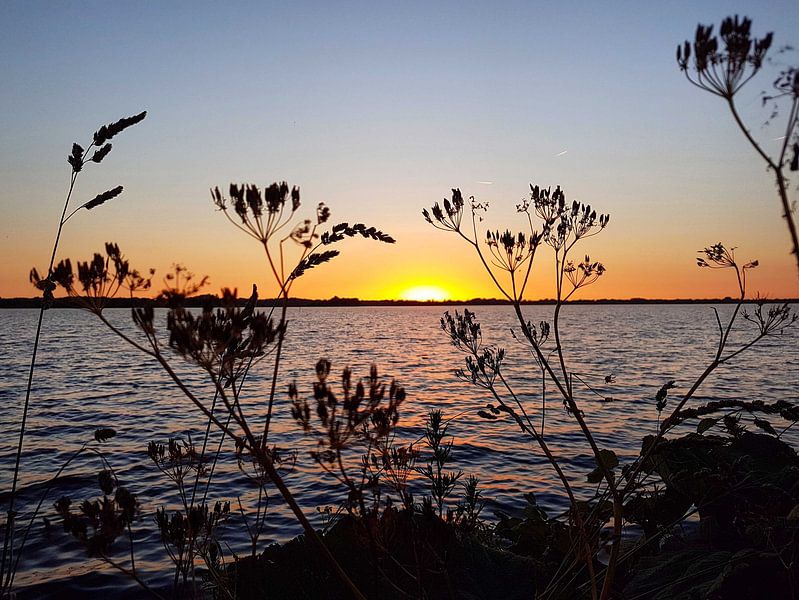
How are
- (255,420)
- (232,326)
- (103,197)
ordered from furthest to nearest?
(255,420) < (103,197) < (232,326)

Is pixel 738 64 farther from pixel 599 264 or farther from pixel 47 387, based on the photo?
pixel 47 387

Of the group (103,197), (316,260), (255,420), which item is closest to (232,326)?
(316,260)

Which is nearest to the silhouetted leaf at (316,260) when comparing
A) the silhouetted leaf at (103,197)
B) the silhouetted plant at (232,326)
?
the silhouetted plant at (232,326)

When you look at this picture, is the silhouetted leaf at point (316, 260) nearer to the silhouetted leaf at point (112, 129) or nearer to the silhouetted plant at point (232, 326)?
the silhouetted plant at point (232, 326)

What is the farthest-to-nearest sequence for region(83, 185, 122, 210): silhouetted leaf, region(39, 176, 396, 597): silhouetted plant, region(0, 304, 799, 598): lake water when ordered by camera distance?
region(0, 304, 799, 598): lake water → region(83, 185, 122, 210): silhouetted leaf → region(39, 176, 396, 597): silhouetted plant

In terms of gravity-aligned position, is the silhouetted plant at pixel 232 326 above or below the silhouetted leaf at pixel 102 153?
below

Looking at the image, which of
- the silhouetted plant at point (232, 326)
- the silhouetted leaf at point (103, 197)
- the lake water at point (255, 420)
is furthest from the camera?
the lake water at point (255, 420)

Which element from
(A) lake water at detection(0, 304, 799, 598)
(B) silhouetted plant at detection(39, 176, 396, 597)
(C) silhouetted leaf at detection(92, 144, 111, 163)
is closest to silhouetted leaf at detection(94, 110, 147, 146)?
(C) silhouetted leaf at detection(92, 144, 111, 163)

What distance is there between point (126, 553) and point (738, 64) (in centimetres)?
1051

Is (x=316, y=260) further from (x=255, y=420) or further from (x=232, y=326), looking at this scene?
(x=255, y=420)

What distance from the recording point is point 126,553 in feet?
31.8

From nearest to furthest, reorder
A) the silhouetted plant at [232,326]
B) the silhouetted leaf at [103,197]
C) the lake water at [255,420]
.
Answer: the silhouetted plant at [232,326] < the silhouetted leaf at [103,197] < the lake water at [255,420]

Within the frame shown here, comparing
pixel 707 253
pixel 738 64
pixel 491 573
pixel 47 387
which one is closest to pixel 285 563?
pixel 491 573

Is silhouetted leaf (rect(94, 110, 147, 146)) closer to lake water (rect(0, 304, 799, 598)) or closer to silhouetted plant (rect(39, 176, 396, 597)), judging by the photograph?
silhouetted plant (rect(39, 176, 396, 597))
